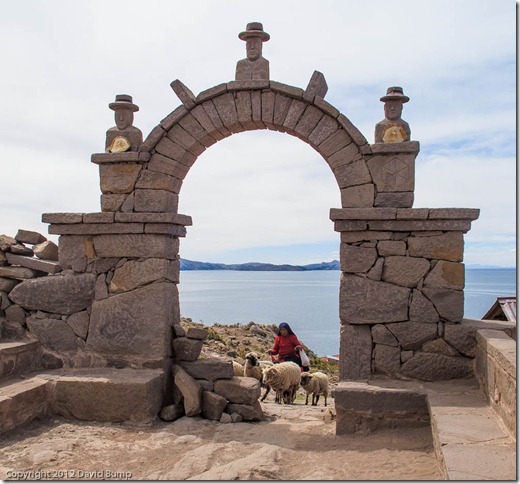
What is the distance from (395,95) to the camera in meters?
6.59

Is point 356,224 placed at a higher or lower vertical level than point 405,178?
lower

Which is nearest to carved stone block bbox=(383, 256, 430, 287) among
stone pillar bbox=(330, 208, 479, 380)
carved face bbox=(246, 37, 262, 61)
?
stone pillar bbox=(330, 208, 479, 380)

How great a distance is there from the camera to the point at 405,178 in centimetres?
657

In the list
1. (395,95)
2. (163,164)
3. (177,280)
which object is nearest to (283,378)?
(177,280)

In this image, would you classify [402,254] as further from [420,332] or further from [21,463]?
[21,463]

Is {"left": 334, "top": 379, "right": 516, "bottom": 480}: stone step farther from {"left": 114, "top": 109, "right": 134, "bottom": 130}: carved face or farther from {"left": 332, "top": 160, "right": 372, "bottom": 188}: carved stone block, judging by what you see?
{"left": 114, "top": 109, "right": 134, "bottom": 130}: carved face

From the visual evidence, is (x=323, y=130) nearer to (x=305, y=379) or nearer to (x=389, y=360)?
(x=389, y=360)

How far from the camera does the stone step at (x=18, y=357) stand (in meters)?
6.54

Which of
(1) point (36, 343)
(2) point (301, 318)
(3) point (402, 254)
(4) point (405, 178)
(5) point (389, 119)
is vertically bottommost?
(2) point (301, 318)

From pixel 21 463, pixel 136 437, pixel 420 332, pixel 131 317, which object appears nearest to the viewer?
pixel 21 463

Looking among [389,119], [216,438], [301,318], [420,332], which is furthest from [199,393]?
[301,318]

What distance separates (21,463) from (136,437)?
48.5 inches

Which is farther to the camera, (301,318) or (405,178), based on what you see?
(301,318)

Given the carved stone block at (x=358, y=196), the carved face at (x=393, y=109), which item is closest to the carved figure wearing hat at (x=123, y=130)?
the carved stone block at (x=358, y=196)
